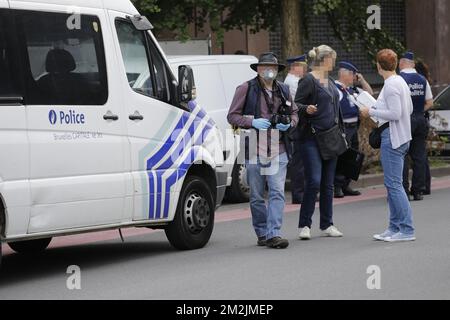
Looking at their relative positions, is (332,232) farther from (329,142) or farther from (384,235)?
(329,142)

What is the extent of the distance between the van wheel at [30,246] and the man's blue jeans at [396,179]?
3279mm

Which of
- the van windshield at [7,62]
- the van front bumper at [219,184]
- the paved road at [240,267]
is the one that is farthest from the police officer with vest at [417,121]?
the van windshield at [7,62]

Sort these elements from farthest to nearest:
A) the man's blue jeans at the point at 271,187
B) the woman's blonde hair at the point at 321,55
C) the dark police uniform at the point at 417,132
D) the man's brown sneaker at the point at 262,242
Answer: the dark police uniform at the point at 417,132
the woman's blonde hair at the point at 321,55
the man's brown sneaker at the point at 262,242
the man's blue jeans at the point at 271,187

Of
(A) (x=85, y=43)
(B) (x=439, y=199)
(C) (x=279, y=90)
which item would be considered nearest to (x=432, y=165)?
(B) (x=439, y=199)

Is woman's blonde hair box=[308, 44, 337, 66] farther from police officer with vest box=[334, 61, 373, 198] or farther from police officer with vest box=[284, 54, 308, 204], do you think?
police officer with vest box=[284, 54, 308, 204]

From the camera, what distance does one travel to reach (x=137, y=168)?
33.9ft

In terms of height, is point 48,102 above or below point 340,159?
above

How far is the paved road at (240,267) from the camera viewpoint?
8.75m

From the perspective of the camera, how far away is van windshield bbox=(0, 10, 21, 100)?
892 centimetres

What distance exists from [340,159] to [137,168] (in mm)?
2789

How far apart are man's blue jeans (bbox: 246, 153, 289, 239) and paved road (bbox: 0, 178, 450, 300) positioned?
0.92 ft

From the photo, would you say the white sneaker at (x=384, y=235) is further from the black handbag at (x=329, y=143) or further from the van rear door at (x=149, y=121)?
the van rear door at (x=149, y=121)

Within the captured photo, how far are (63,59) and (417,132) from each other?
22.5ft
